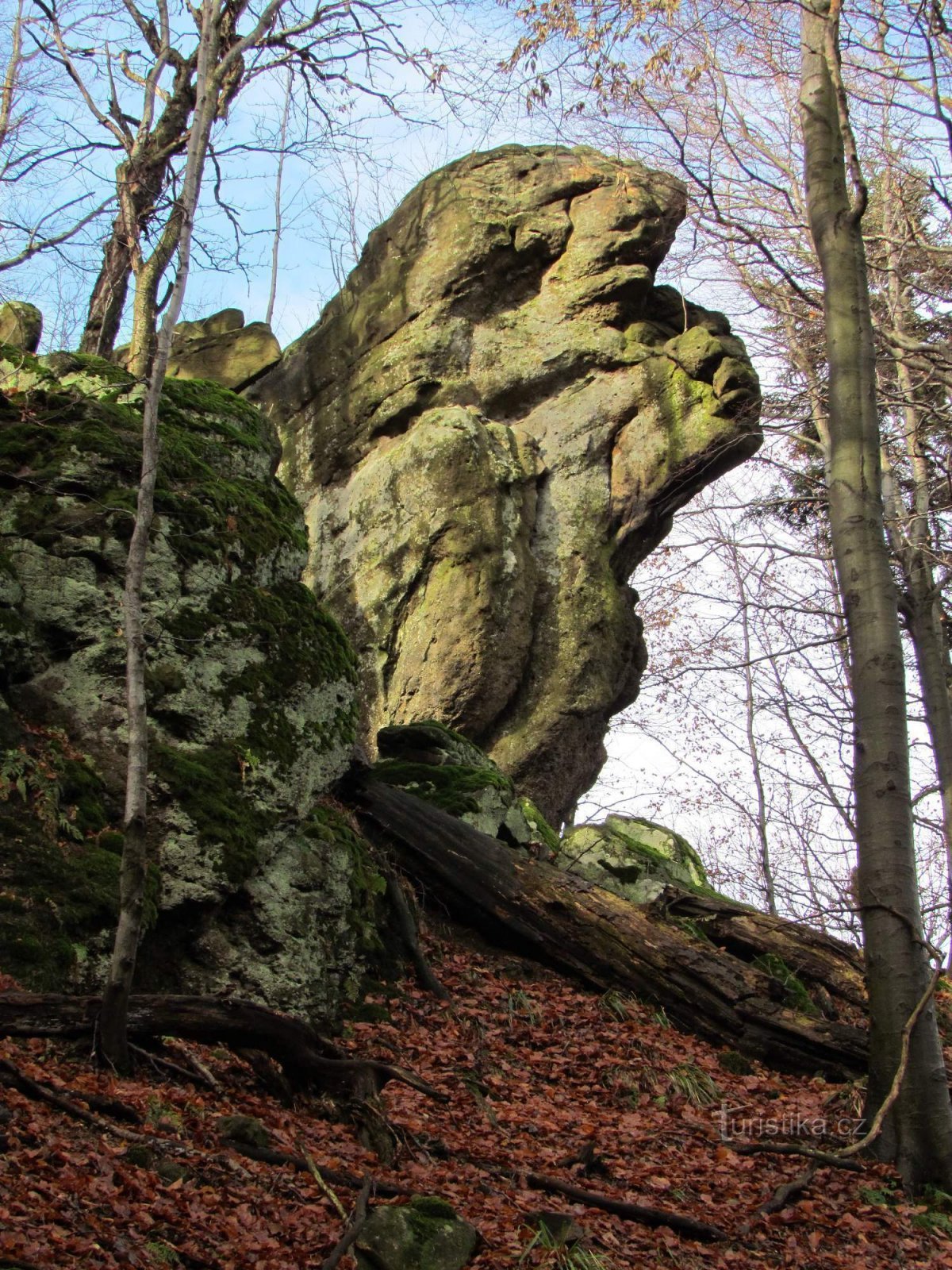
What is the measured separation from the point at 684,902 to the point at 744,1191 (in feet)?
12.5

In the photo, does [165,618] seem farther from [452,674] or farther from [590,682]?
[590,682]

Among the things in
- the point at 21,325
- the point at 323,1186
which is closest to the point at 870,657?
the point at 323,1186

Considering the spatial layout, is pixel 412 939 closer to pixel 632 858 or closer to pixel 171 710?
pixel 171 710

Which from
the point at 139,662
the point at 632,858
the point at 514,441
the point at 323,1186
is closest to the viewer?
the point at 323,1186

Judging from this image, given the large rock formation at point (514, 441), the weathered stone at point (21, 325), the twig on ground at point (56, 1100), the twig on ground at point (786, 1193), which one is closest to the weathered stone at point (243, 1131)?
the twig on ground at point (56, 1100)

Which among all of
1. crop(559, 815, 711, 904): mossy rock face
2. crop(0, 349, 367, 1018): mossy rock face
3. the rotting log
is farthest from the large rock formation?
crop(0, 349, 367, 1018): mossy rock face

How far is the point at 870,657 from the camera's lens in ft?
21.1

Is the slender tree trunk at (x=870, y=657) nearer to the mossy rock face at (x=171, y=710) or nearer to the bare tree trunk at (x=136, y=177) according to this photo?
the mossy rock face at (x=171, y=710)

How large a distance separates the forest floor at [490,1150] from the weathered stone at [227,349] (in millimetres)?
11238

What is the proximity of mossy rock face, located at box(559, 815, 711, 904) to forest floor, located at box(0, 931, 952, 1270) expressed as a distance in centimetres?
166

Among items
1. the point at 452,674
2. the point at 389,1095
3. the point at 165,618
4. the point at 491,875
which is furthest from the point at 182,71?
the point at 389,1095

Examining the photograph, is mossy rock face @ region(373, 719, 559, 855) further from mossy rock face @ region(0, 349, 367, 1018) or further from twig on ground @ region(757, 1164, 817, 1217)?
twig on ground @ region(757, 1164, 817, 1217)

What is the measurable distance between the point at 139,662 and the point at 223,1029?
1784 mm

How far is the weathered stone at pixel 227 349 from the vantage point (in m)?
16.1
